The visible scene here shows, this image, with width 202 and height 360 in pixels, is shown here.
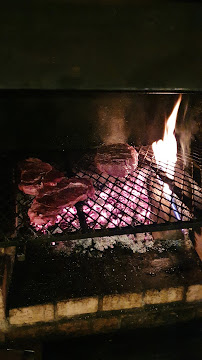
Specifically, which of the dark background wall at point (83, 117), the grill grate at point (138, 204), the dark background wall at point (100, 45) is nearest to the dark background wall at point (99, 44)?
the dark background wall at point (100, 45)

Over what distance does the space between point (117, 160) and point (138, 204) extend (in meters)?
0.65

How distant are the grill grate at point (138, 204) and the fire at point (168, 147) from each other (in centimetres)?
6

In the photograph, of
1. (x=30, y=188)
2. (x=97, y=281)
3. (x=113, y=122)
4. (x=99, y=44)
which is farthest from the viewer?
(x=113, y=122)

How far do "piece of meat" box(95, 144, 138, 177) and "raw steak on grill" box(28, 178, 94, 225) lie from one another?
1.07 feet

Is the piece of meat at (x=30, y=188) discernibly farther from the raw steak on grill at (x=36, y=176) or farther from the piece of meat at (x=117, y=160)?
the piece of meat at (x=117, y=160)

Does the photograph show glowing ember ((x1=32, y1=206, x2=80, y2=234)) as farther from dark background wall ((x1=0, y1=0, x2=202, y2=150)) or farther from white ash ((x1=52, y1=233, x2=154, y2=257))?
dark background wall ((x1=0, y1=0, x2=202, y2=150))

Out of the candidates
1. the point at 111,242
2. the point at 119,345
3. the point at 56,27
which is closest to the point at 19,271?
the point at 111,242

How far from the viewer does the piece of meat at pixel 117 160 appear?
9.68 ft

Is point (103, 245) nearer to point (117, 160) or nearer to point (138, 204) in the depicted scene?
point (138, 204)

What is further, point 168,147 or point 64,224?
point 168,147

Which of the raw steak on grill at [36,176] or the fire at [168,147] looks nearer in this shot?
the raw steak on grill at [36,176]

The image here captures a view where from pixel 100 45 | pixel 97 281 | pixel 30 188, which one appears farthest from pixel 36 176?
pixel 100 45

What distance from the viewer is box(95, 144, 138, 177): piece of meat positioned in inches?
116

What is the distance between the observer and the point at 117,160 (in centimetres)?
304
